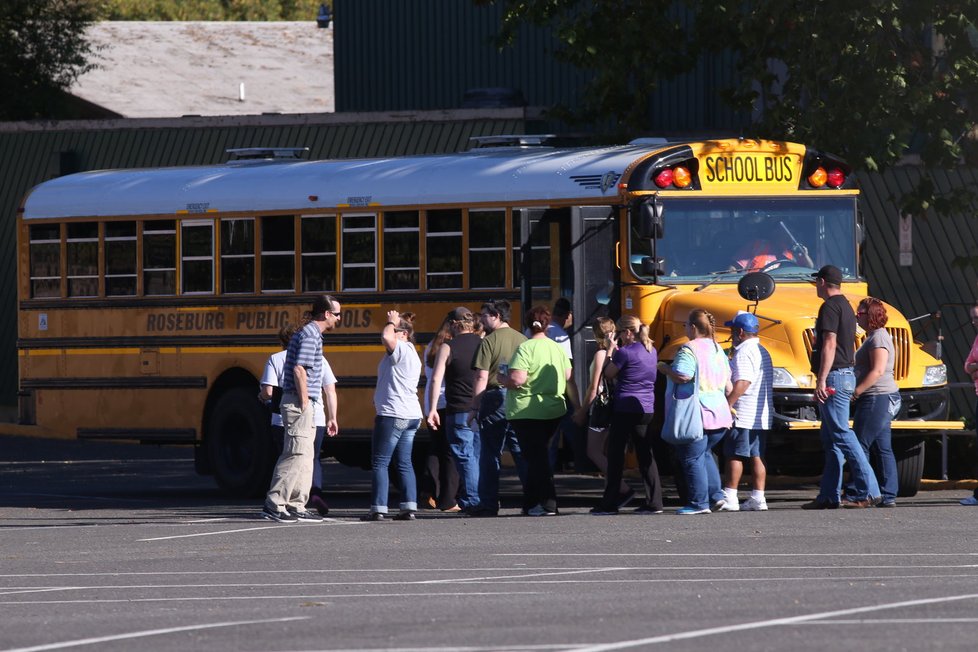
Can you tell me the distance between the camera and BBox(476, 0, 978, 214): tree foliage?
729 inches

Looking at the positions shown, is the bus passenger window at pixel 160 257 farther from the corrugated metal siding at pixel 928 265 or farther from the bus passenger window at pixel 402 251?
the corrugated metal siding at pixel 928 265

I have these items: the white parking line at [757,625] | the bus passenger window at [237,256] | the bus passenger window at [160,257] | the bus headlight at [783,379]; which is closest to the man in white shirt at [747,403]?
the bus headlight at [783,379]

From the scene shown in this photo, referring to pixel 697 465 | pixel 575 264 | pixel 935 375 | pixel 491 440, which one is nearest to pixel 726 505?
pixel 697 465

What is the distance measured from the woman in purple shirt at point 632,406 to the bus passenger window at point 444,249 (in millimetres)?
2113

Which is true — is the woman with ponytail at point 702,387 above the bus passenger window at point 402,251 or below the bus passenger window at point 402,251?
below

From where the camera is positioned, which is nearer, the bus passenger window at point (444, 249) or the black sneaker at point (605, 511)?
the black sneaker at point (605, 511)

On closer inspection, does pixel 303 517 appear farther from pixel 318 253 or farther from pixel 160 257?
pixel 160 257

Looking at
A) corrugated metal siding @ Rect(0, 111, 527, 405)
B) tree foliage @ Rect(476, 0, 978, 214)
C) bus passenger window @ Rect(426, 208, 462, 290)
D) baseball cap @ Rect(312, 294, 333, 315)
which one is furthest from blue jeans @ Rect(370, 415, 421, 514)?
corrugated metal siding @ Rect(0, 111, 527, 405)

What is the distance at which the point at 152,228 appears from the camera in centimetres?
1886

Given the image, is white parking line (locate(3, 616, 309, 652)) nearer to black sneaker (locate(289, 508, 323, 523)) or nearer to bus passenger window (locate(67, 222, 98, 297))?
black sneaker (locate(289, 508, 323, 523))

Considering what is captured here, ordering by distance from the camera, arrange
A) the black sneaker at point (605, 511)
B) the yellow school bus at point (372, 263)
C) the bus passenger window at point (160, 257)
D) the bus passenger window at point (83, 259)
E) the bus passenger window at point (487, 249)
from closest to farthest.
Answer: the black sneaker at point (605, 511), the yellow school bus at point (372, 263), the bus passenger window at point (487, 249), the bus passenger window at point (160, 257), the bus passenger window at point (83, 259)

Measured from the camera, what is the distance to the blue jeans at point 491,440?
1547cm

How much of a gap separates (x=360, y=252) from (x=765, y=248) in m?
3.59

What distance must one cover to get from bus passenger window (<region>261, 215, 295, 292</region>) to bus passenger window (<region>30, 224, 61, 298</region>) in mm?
2407
